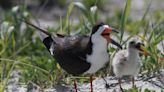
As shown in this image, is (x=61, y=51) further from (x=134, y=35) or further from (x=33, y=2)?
(x=33, y=2)

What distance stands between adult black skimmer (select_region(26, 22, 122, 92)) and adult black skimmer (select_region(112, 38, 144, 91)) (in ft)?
0.87

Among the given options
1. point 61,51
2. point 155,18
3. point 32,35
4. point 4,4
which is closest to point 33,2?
point 4,4

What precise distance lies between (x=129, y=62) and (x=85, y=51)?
21.1 inches

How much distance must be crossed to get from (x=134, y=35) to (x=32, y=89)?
128 cm

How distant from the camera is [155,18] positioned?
10578 millimetres

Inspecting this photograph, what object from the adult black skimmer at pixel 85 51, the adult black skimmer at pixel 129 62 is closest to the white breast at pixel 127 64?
the adult black skimmer at pixel 129 62

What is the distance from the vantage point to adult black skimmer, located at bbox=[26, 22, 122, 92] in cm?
587

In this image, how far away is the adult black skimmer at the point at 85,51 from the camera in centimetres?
587

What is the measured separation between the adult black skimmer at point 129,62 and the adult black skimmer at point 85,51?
10.4 inches

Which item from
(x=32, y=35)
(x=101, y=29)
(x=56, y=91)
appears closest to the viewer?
(x=101, y=29)

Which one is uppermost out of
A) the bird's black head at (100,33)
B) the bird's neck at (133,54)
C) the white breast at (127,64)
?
the bird's black head at (100,33)

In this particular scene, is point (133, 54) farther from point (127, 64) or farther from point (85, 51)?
point (85, 51)

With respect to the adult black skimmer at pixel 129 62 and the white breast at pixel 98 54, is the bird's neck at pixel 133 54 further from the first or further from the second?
the white breast at pixel 98 54

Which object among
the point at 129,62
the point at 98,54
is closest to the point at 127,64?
the point at 129,62
